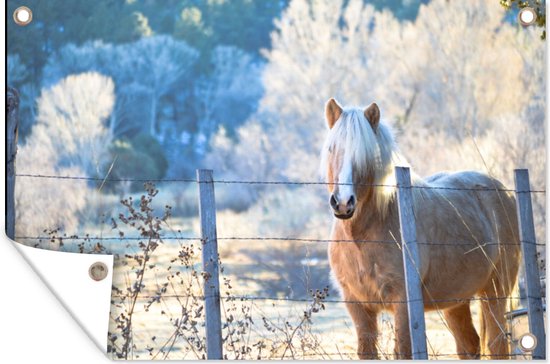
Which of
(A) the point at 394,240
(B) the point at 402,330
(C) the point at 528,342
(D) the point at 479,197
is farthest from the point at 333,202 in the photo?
(D) the point at 479,197

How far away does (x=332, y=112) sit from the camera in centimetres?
455

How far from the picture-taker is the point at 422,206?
15.3 feet

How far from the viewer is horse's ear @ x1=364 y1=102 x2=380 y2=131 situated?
4.52 meters

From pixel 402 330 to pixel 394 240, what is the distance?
394 mm

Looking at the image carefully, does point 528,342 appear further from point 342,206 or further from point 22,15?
point 22,15

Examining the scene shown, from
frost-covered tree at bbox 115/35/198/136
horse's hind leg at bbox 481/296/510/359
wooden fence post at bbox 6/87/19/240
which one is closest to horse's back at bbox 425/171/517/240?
horse's hind leg at bbox 481/296/510/359

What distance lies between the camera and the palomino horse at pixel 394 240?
4387mm

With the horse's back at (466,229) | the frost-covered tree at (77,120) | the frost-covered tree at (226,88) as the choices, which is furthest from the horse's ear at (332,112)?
the frost-covered tree at (77,120)

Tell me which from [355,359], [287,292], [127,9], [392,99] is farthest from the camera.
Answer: [287,292]

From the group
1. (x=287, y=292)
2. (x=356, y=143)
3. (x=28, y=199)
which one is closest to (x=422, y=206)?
(x=356, y=143)

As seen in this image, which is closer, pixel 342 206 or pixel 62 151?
pixel 342 206

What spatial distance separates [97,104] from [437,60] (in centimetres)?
161

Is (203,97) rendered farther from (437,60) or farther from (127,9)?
(437,60)

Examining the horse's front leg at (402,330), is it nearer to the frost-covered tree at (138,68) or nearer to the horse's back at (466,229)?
the horse's back at (466,229)
